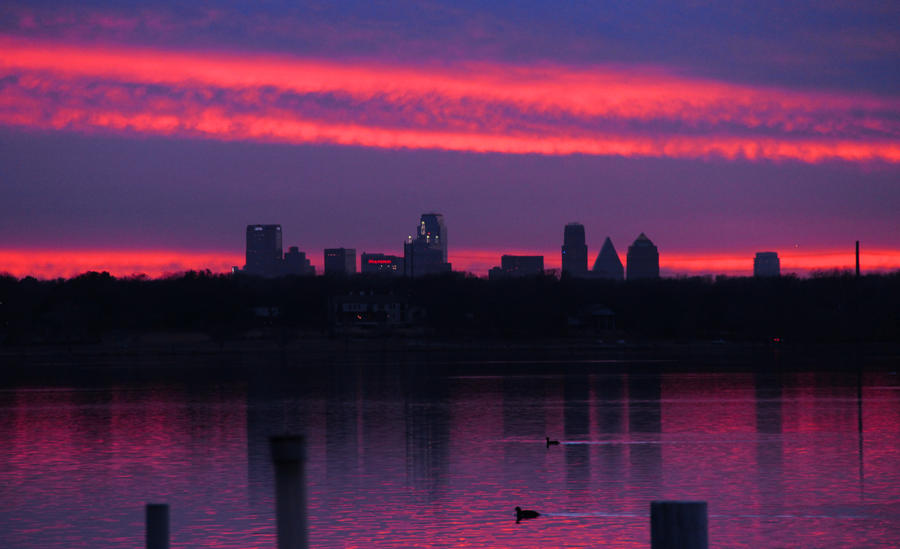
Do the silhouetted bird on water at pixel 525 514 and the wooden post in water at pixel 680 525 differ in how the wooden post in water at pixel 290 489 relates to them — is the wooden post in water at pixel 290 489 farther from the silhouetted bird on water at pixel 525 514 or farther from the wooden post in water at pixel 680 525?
the silhouetted bird on water at pixel 525 514

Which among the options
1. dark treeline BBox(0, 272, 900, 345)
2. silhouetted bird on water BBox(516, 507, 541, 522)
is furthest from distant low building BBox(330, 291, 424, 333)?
silhouetted bird on water BBox(516, 507, 541, 522)

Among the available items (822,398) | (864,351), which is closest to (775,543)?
(822,398)

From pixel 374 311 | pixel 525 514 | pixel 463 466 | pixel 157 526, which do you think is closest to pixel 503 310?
pixel 374 311

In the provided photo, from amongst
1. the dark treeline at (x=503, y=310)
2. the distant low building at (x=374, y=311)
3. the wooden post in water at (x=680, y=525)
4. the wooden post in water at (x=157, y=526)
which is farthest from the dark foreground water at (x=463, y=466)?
the distant low building at (x=374, y=311)

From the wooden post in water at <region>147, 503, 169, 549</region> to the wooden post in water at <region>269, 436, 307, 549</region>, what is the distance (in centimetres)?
212

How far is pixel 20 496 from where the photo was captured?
22031 mm

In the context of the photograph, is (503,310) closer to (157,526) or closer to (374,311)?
(374,311)

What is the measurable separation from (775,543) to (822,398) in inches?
1206

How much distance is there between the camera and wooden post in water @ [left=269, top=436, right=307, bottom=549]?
19.4 feet

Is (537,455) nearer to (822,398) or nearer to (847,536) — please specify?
(847,536)

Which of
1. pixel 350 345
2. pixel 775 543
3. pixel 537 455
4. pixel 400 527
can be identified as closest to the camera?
pixel 775 543

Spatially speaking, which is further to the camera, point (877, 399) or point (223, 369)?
point (223, 369)

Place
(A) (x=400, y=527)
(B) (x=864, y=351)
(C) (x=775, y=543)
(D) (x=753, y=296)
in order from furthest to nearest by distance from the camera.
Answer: (D) (x=753, y=296), (B) (x=864, y=351), (A) (x=400, y=527), (C) (x=775, y=543)

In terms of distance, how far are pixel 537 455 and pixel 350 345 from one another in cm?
10081
